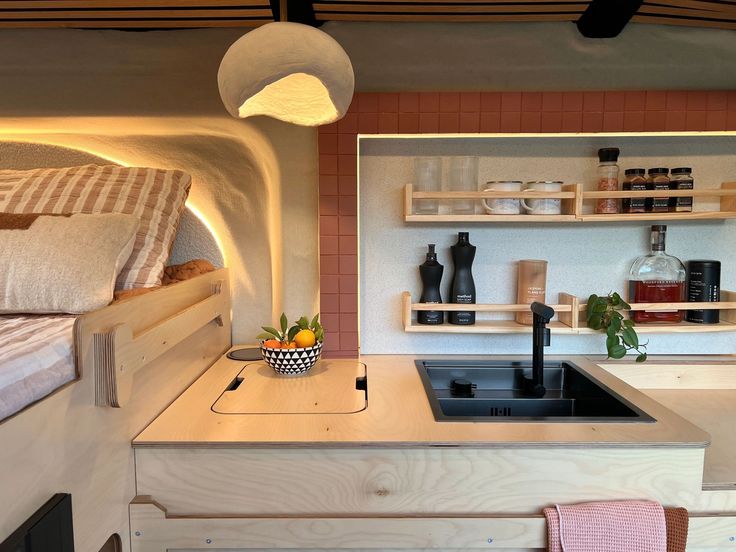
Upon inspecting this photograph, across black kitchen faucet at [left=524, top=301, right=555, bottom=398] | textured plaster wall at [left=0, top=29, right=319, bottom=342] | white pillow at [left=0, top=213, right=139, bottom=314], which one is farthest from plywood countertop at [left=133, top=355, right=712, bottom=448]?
textured plaster wall at [left=0, top=29, right=319, bottom=342]

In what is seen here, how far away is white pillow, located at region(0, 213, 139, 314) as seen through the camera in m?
1.21

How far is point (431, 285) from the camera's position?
1698 millimetres

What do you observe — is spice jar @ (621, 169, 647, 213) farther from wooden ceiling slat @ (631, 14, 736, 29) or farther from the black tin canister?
wooden ceiling slat @ (631, 14, 736, 29)

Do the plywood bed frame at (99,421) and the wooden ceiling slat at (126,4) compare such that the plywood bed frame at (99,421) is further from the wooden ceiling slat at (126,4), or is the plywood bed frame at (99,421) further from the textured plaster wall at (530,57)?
the textured plaster wall at (530,57)

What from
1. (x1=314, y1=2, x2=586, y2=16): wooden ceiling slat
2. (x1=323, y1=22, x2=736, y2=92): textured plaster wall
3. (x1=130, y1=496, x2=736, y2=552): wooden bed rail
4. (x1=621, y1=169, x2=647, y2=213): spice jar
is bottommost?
(x1=130, y1=496, x2=736, y2=552): wooden bed rail

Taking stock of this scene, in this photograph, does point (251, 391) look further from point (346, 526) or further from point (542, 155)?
point (542, 155)

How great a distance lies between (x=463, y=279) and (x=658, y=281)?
2.05ft

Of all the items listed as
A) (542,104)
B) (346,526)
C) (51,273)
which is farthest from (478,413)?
(51,273)

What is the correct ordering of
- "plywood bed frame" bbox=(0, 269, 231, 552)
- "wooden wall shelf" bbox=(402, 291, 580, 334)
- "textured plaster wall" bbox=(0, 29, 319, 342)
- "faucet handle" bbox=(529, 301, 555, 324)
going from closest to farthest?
"plywood bed frame" bbox=(0, 269, 231, 552) < "faucet handle" bbox=(529, 301, 555, 324) < "wooden wall shelf" bbox=(402, 291, 580, 334) < "textured plaster wall" bbox=(0, 29, 319, 342)

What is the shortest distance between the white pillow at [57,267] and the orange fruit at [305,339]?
1.66 feet

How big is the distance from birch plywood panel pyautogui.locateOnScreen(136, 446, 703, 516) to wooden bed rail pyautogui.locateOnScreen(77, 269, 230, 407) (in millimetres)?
221

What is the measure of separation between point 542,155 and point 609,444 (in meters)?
0.98

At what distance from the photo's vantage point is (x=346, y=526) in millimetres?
1096

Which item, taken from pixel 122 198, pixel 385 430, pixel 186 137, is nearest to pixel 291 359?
pixel 385 430
